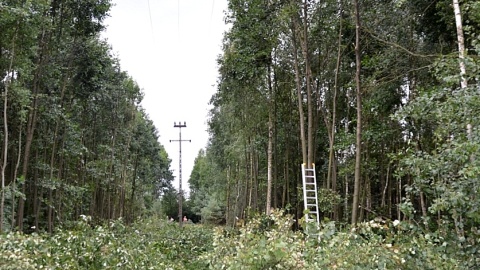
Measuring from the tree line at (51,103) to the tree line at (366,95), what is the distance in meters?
4.89

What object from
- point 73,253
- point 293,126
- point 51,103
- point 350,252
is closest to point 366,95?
point 293,126

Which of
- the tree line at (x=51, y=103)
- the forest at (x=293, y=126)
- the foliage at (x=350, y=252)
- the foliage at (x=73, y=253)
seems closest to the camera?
the foliage at (x=350, y=252)

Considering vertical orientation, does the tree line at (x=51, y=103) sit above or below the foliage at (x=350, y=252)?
above

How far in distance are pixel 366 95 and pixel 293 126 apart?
6114 millimetres

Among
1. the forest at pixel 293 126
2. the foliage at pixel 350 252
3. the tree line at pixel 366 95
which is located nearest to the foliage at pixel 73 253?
the forest at pixel 293 126

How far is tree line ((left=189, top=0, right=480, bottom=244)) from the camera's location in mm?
4773

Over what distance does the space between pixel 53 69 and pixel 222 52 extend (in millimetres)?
7188

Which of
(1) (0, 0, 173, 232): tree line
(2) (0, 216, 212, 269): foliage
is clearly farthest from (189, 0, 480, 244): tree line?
(1) (0, 0, 173, 232): tree line

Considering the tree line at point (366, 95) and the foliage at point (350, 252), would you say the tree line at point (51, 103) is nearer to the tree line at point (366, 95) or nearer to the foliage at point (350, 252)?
the tree line at point (366, 95)

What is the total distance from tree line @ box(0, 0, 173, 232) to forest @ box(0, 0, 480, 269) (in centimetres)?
7

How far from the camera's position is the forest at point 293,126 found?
426 centimetres

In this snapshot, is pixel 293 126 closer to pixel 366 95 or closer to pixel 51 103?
pixel 366 95

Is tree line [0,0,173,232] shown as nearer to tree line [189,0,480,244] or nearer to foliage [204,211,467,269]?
tree line [189,0,480,244]

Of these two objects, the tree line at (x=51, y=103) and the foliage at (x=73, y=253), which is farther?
the tree line at (x=51, y=103)
